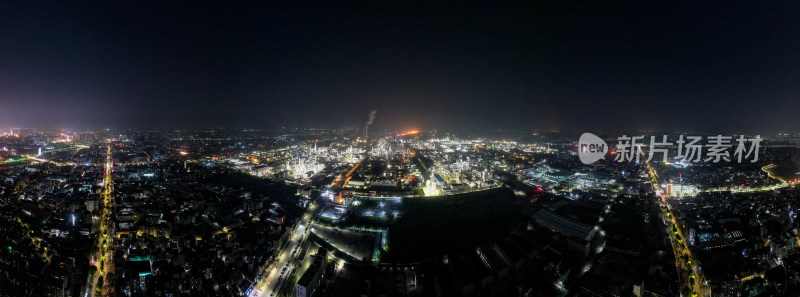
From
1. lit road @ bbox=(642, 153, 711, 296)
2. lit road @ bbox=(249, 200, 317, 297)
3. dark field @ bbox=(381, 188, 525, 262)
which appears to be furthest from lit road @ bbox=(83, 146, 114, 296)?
lit road @ bbox=(642, 153, 711, 296)

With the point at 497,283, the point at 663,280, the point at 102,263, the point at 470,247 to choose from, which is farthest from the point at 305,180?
the point at 663,280

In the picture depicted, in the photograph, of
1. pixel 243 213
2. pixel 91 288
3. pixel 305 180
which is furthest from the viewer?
pixel 305 180

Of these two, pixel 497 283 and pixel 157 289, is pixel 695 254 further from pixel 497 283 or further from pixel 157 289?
pixel 157 289

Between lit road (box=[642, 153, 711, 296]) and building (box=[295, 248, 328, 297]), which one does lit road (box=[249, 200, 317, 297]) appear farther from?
Result: lit road (box=[642, 153, 711, 296])

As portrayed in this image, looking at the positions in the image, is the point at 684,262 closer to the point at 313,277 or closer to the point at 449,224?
the point at 449,224

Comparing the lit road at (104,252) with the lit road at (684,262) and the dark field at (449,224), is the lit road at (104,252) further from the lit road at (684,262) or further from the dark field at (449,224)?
the lit road at (684,262)

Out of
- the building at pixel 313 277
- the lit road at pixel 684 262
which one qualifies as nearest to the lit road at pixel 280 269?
the building at pixel 313 277

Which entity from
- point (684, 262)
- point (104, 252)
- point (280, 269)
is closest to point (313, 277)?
point (280, 269)

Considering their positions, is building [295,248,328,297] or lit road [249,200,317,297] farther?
lit road [249,200,317,297]

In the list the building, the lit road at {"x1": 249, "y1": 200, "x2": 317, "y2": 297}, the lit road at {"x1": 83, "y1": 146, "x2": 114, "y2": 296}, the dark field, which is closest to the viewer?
the building
